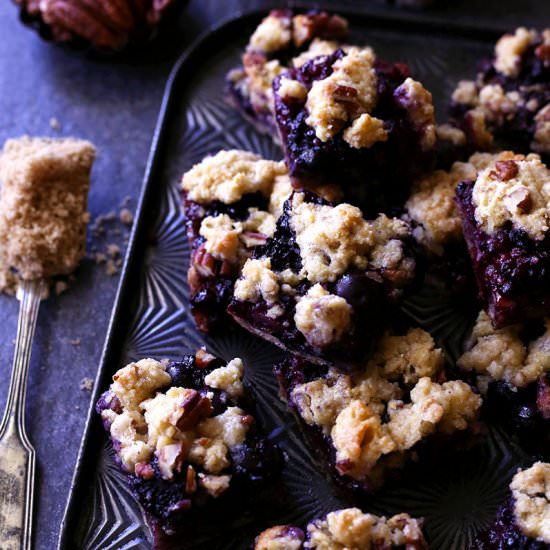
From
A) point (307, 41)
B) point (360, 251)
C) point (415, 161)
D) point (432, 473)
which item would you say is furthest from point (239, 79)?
point (432, 473)

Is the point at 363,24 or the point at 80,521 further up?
the point at 363,24

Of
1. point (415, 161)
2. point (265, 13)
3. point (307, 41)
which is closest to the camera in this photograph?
point (415, 161)

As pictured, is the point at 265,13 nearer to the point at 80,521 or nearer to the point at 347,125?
Result: the point at 347,125

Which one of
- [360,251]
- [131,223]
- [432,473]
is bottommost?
[432,473]

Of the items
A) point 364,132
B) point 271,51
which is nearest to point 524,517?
point 364,132

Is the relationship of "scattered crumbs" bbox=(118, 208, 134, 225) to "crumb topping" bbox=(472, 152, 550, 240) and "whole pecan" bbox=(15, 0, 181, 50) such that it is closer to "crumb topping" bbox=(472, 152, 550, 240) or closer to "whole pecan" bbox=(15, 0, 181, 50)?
"whole pecan" bbox=(15, 0, 181, 50)

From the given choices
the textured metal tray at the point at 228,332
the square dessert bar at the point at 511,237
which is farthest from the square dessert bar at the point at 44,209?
the square dessert bar at the point at 511,237

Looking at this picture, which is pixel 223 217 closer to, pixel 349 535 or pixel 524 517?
pixel 349 535
